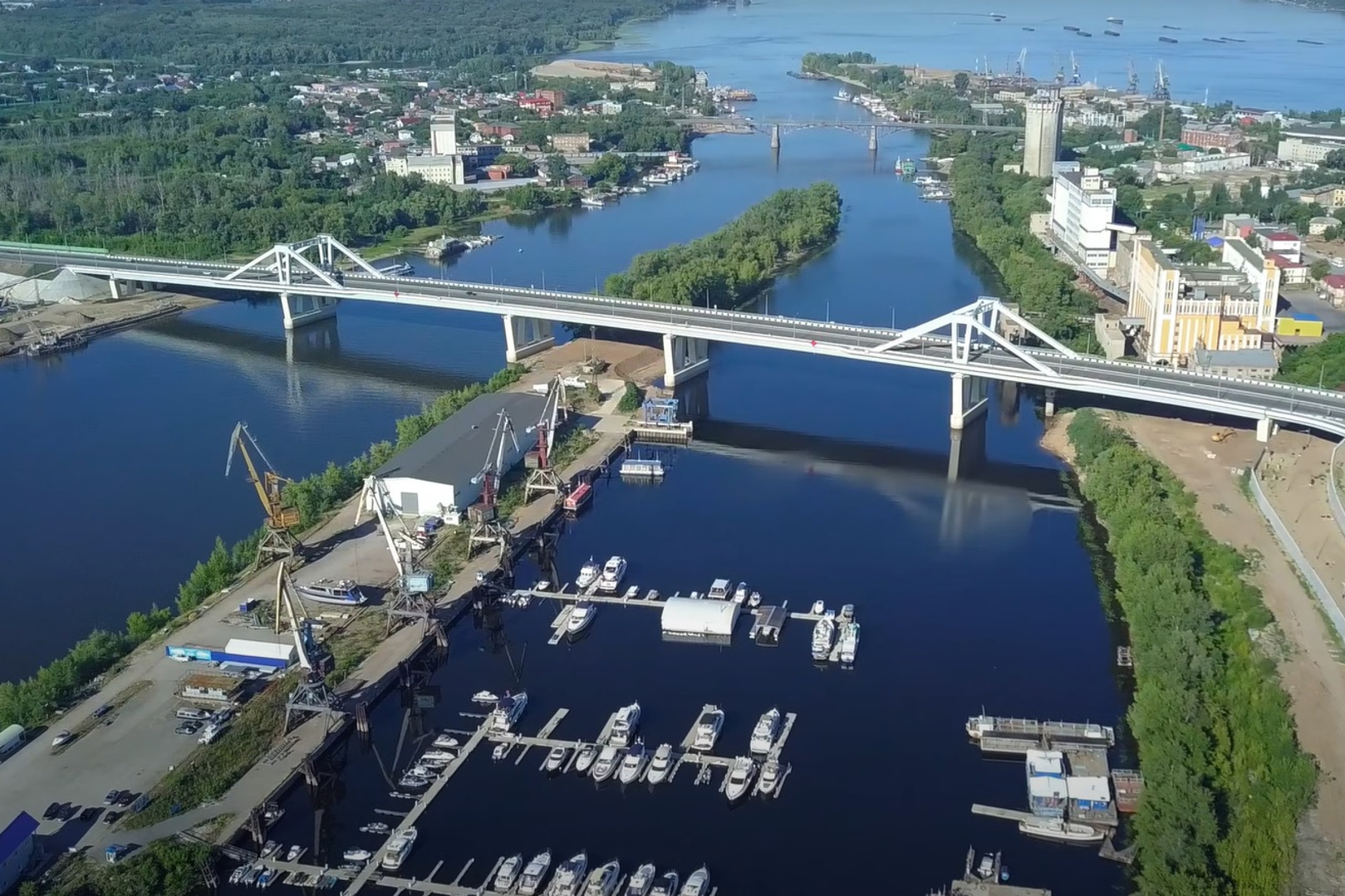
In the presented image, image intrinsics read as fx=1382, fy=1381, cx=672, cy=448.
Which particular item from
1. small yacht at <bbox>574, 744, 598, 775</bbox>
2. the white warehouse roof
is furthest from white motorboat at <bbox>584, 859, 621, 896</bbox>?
the white warehouse roof

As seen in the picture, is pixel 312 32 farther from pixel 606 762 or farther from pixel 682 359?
pixel 606 762

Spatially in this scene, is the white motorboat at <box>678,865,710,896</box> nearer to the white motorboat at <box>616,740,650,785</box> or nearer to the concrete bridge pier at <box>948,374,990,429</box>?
the white motorboat at <box>616,740,650,785</box>

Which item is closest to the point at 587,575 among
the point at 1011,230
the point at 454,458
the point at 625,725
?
the point at 454,458

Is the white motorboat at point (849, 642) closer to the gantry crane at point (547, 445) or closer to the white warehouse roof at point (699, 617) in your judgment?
the white warehouse roof at point (699, 617)

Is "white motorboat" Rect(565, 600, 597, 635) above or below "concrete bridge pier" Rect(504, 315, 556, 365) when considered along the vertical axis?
below

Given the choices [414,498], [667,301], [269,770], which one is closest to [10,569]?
[414,498]

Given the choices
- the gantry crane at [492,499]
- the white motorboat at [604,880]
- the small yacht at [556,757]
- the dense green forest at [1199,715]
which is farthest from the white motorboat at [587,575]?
the dense green forest at [1199,715]
